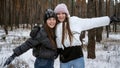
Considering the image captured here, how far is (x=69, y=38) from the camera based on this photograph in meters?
4.84

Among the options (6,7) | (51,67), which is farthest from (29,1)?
(51,67)

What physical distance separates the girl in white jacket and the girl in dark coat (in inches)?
3.6

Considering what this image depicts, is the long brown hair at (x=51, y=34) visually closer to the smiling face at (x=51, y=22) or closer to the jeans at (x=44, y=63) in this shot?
the smiling face at (x=51, y=22)

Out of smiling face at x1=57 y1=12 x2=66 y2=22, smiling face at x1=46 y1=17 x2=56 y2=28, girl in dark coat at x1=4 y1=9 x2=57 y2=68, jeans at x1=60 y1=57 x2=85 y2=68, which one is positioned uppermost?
smiling face at x1=57 y1=12 x2=66 y2=22

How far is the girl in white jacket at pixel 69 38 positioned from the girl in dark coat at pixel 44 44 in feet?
0.30

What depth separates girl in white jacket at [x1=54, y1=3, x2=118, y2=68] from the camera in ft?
16.0

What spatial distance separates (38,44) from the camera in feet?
16.4

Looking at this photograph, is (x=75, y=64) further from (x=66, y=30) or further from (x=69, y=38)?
(x=66, y=30)

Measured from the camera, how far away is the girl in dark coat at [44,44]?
195 inches

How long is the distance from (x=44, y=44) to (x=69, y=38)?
0.40 metres

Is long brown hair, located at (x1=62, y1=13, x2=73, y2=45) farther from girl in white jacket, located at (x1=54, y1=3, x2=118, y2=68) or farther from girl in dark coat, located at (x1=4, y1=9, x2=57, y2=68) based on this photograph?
girl in dark coat, located at (x1=4, y1=9, x2=57, y2=68)

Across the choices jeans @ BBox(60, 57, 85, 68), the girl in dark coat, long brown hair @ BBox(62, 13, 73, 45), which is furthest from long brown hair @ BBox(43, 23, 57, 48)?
jeans @ BBox(60, 57, 85, 68)

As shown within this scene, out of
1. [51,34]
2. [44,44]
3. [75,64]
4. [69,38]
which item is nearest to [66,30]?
[69,38]

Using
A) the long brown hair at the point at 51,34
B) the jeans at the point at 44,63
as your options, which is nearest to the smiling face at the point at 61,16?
the long brown hair at the point at 51,34
